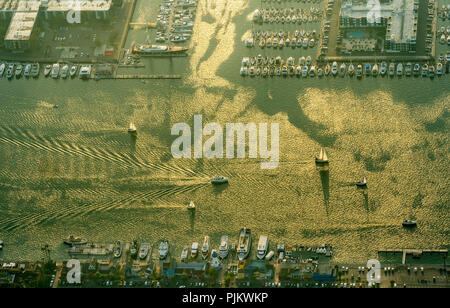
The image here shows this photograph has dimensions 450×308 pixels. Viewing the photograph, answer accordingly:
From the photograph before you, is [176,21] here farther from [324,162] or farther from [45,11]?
[324,162]

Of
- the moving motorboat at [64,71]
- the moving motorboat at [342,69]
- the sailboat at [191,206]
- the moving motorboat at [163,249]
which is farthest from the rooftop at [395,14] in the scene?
the moving motorboat at [163,249]

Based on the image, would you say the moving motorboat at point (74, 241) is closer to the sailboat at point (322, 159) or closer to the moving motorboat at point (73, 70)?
the sailboat at point (322, 159)

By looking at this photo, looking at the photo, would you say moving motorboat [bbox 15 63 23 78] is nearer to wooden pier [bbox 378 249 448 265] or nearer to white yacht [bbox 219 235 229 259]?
white yacht [bbox 219 235 229 259]

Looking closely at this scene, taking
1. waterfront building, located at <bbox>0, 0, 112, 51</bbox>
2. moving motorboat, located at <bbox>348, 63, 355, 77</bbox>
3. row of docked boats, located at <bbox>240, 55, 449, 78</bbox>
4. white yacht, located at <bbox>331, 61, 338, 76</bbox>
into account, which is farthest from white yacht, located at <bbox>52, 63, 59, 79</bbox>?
moving motorboat, located at <bbox>348, 63, 355, 77</bbox>

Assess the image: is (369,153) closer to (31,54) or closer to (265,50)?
(265,50)

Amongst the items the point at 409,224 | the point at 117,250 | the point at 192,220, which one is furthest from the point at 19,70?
Answer: the point at 409,224
